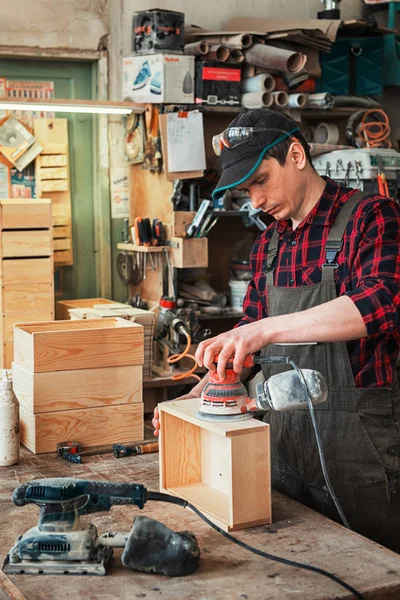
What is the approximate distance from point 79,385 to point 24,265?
184 centimetres

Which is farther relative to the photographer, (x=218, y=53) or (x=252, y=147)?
(x=218, y=53)

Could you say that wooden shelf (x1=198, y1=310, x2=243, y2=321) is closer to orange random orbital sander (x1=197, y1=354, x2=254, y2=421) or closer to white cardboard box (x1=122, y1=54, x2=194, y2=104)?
white cardboard box (x1=122, y1=54, x2=194, y2=104)

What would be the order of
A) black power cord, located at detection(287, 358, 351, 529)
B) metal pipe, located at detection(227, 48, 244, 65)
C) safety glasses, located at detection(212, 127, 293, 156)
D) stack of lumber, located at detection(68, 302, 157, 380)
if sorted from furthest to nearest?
metal pipe, located at detection(227, 48, 244, 65) < stack of lumber, located at detection(68, 302, 157, 380) < safety glasses, located at detection(212, 127, 293, 156) < black power cord, located at detection(287, 358, 351, 529)

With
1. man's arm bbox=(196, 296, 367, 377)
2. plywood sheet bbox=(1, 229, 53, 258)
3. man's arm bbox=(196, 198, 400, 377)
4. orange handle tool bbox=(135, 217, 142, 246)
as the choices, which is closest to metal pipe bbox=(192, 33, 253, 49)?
orange handle tool bbox=(135, 217, 142, 246)

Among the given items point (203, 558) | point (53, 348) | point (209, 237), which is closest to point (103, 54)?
point (209, 237)

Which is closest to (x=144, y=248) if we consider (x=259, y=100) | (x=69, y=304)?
(x=69, y=304)

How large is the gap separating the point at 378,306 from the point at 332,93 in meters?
3.47

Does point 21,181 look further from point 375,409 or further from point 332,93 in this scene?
point 375,409

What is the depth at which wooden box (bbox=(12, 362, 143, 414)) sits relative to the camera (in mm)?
2846

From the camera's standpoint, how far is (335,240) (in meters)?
2.47

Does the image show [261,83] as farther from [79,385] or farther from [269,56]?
[79,385]

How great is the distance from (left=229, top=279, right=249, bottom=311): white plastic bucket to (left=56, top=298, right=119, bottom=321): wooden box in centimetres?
71

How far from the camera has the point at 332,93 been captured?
532 cm

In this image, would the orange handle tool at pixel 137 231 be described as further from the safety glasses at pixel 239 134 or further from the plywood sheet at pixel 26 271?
the safety glasses at pixel 239 134
